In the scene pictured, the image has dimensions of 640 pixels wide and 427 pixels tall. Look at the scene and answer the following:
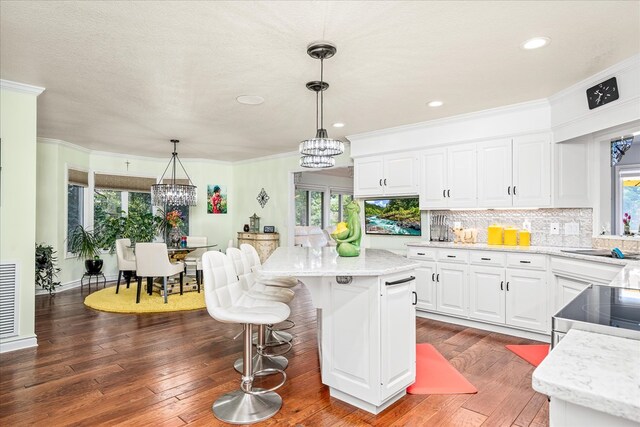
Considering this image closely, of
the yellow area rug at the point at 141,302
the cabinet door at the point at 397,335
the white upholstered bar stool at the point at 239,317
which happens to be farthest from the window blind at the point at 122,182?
the cabinet door at the point at 397,335

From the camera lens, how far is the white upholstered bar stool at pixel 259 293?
3.01 meters

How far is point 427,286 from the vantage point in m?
4.62

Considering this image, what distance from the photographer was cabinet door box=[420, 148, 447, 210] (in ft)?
15.6

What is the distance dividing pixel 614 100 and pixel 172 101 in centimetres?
432

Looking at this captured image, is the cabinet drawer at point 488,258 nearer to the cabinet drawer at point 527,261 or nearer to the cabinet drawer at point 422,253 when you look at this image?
the cabinet drawer at point 527,261

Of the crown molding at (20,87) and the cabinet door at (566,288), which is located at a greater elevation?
the crown molding at (20,87)

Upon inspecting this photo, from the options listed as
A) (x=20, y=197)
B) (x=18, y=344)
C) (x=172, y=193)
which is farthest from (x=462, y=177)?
(x=18, y=344)

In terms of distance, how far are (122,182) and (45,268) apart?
246 centimetres

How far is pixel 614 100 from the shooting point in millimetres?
3145

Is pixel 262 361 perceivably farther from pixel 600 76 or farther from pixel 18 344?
pixel 600 76

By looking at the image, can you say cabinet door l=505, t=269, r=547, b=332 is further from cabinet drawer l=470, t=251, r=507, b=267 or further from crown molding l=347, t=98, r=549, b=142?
crown molding l=347, t=98, r=549, b=142

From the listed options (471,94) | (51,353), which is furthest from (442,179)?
(51,353)

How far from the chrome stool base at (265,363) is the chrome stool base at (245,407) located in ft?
1.47

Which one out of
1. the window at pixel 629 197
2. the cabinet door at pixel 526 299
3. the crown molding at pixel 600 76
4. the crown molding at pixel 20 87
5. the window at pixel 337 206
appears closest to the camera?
the crown molding at pixel 600 76
